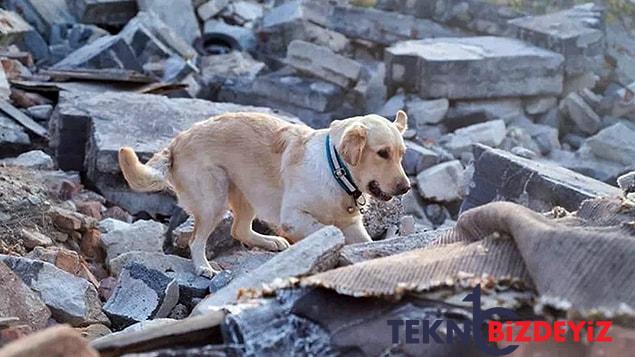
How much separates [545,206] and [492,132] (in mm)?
4053

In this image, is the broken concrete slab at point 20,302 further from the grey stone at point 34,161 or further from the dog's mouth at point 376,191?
the grey stone at point 34,161

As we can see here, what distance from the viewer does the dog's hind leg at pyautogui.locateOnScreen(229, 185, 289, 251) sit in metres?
6.77

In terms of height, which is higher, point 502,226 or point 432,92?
point 502,226

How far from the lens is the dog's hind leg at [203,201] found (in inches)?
252

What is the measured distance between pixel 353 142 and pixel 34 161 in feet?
12.3

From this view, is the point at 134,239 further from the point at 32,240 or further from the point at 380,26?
the point at 380,26

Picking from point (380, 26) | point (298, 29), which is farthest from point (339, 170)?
point (298, 29)

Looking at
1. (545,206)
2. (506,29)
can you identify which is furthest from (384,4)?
(545,206)

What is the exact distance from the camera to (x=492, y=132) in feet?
34.8

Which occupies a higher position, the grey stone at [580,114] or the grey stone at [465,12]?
the grey stone at [465,12]

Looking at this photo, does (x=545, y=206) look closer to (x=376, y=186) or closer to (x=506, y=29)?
(x=376, y=186)

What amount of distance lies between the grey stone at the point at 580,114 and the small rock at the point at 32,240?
6605mm

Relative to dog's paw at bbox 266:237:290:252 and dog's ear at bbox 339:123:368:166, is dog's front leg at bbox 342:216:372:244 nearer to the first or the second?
dog's ear at bbox 339:123:368:166

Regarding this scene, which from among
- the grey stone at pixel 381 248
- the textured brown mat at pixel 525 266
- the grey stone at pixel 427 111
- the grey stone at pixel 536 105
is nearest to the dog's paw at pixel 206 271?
the grey stone at pixel 381 248
